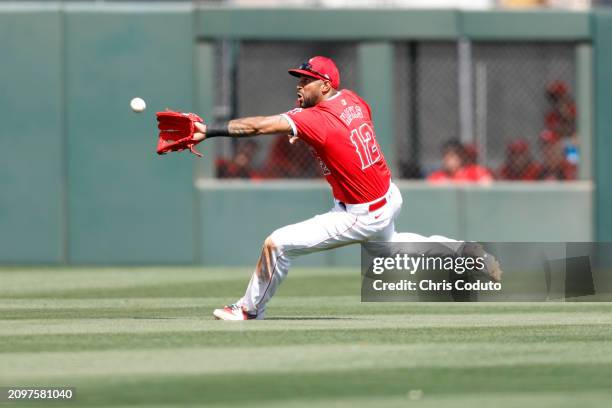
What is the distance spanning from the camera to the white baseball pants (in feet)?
28.5

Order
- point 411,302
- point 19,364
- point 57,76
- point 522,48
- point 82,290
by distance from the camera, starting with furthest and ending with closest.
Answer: point 522,48, point 57,76, point 82,290, point 411,302, point 19,364

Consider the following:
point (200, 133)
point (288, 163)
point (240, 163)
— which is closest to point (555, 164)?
point (288, 163)

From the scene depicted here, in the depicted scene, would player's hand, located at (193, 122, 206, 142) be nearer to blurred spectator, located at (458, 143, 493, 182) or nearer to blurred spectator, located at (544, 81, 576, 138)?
→ blurred spectator, located at (458, 143, 493, 182)

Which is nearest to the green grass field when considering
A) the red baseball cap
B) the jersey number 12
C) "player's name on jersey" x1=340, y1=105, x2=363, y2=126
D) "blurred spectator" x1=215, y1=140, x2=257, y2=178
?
the jersey number 12

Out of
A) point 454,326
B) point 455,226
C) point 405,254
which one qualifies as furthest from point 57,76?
point 454,326

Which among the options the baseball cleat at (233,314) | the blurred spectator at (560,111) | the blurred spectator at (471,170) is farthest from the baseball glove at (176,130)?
the blurred spectator at (560,111)

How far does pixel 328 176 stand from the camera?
9.08 m

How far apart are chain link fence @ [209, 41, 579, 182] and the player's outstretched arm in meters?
7.15

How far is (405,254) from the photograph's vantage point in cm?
934

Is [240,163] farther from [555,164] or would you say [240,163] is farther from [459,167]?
[555,164]

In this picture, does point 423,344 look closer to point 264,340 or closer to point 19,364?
point 264,340

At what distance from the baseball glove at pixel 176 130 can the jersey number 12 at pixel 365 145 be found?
1.09 metres

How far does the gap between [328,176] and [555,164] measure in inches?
305

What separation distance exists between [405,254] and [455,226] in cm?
638
